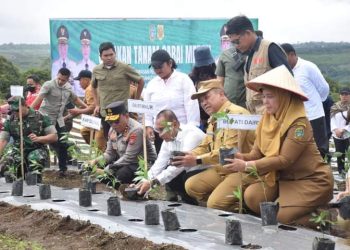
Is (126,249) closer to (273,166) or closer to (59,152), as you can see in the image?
(273,166)

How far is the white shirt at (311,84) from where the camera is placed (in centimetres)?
539

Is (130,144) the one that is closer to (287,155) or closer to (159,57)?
(159,57)

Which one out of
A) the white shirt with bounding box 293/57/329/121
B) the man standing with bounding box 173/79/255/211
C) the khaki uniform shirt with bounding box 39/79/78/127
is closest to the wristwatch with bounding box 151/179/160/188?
the man standing with bounding box 173/79/255/211

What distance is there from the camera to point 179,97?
219 inches

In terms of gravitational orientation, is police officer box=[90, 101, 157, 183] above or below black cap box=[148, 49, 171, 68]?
below

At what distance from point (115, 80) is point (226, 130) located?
2.30 metres

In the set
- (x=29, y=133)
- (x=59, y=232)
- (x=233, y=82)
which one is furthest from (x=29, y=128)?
(x=59, y=232)

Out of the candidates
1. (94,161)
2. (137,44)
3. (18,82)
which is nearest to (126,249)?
(94,161)

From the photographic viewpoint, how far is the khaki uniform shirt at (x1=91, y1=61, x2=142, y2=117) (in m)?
6.44

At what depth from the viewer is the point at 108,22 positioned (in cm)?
1353

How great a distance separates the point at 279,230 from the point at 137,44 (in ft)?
34.2

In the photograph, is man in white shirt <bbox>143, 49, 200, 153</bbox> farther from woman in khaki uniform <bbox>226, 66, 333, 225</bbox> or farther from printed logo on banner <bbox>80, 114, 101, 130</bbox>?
woman in khaki uniform <bbox>226, 66, 333, 225</bbox>

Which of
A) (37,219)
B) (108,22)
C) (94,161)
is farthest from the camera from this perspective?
(108,22)

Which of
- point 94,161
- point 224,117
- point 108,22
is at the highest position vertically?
point 108,22
